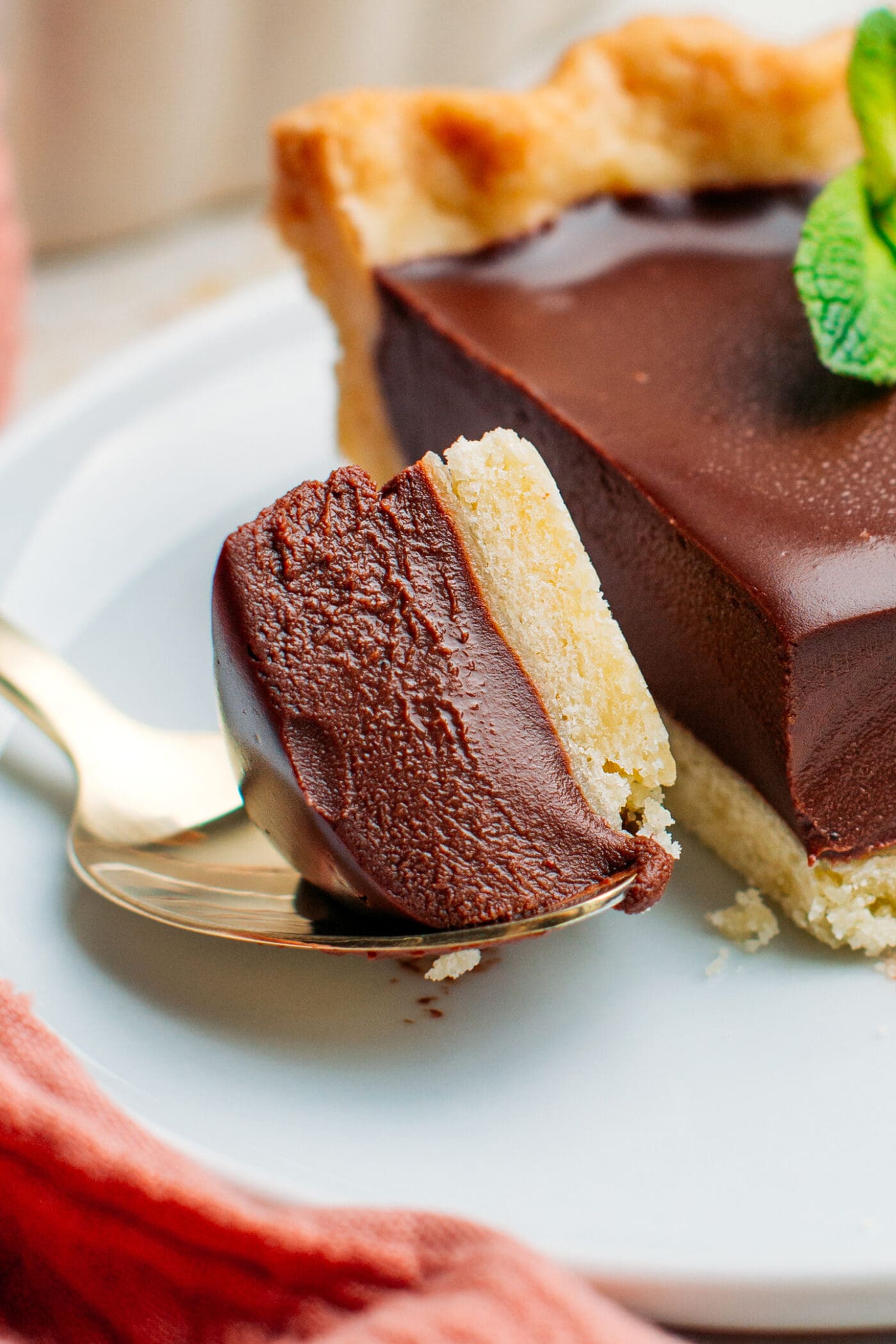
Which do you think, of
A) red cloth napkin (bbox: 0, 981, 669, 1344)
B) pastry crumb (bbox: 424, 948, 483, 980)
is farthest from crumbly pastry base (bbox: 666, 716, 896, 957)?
red cloth napkin (bbox: 0, 981, 669, 1344)

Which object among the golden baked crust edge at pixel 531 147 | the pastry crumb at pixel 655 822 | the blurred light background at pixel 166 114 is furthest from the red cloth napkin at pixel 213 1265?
the blurred light background at pixel 166 114

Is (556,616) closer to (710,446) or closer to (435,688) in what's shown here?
(435,688)

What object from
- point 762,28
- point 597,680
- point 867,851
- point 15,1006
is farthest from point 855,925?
point 762,28

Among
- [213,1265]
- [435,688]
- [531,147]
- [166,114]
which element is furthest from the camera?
[166,114]

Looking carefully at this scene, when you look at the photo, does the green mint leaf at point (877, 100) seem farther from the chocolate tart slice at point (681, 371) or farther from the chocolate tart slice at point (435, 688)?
the chocolate tart slice at point (435, 688)

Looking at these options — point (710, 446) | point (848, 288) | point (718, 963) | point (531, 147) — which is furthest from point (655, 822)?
point (531, 147)

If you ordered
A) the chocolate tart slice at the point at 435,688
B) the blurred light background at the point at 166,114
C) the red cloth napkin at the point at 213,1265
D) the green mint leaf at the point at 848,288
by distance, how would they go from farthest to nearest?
the blurred light background at the point at 166,114
the green mint leaf at the point at 848,288
the chocolate tart slice at the point at 435,688
the red cloth napkin at the point at 213,1265

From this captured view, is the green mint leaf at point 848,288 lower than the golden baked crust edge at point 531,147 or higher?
lower
